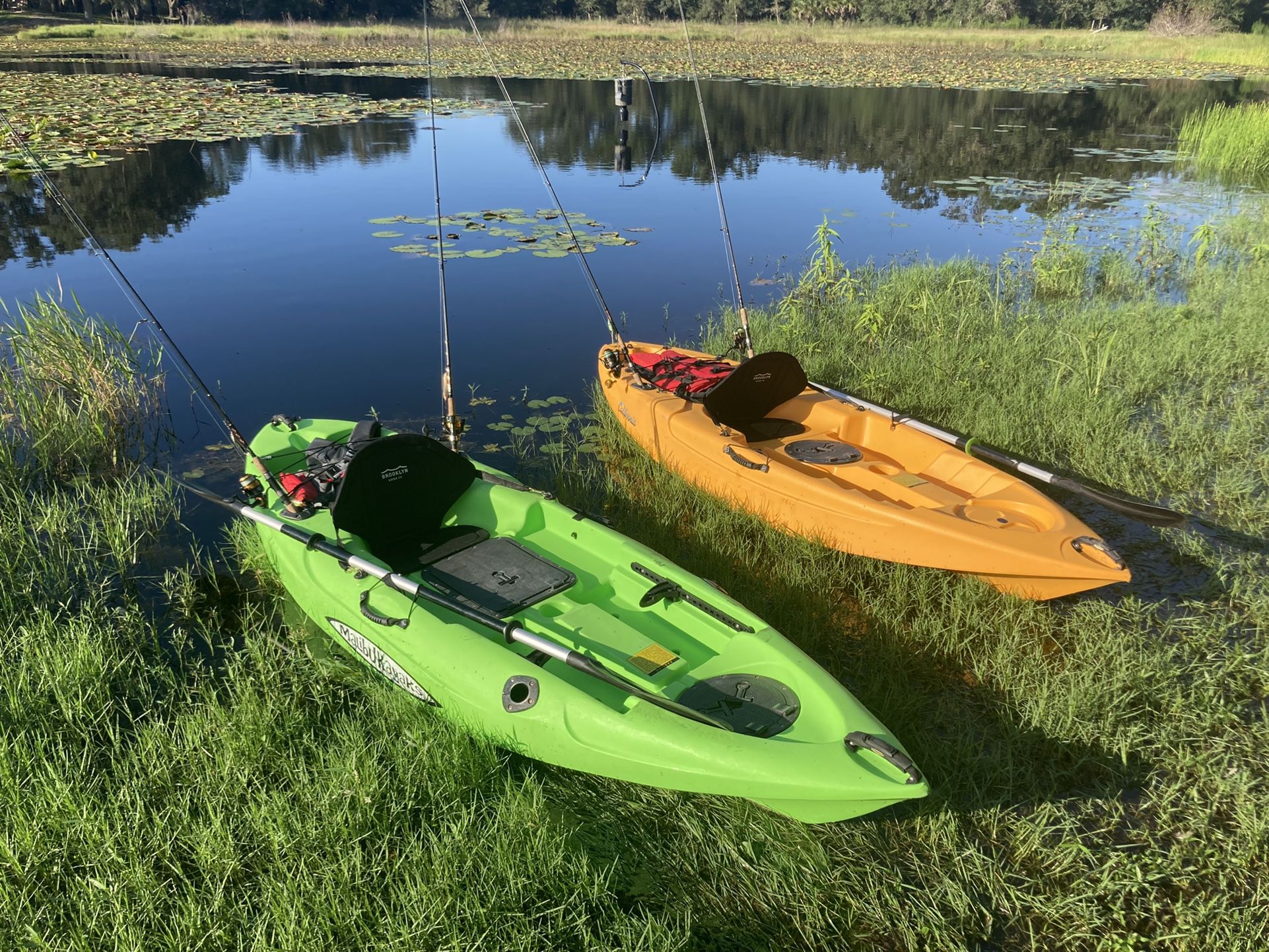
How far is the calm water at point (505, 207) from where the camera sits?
307 inches

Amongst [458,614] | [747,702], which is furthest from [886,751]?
[458,614]

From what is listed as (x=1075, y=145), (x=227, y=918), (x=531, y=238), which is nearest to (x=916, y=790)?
(x=227, y=918)

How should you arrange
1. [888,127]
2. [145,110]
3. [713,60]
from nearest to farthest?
[145,110], [888,127], [713,60]

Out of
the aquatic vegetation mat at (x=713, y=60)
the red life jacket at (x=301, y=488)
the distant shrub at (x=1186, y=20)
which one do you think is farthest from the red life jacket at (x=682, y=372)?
the distant shrub at (x=1186, y=20)

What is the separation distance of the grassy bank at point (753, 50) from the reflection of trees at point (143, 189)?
39.7 ft

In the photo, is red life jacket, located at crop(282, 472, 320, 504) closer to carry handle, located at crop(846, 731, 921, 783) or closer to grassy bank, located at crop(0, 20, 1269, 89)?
carry handle, located at crop(846, 731, 921, 783)

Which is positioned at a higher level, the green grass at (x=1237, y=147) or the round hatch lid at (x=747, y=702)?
the green grass at (x=1237, y=147)

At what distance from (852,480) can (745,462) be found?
2.42 ft

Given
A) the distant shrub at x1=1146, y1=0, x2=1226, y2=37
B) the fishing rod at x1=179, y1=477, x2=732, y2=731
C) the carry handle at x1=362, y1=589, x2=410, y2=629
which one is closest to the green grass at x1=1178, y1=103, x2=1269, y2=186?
the fishing rod at x1=179, y1=477, x2=732, y2=731

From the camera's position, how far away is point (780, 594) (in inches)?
168

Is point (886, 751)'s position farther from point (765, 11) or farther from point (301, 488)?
point (765, 11)

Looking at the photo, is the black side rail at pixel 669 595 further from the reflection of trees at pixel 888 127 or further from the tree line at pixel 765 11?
the tree line at pixel 765 11

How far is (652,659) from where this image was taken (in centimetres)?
336

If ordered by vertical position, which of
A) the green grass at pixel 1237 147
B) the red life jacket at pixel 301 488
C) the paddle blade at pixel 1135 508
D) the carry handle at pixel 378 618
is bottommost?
the carry handle at pixel 378 618
